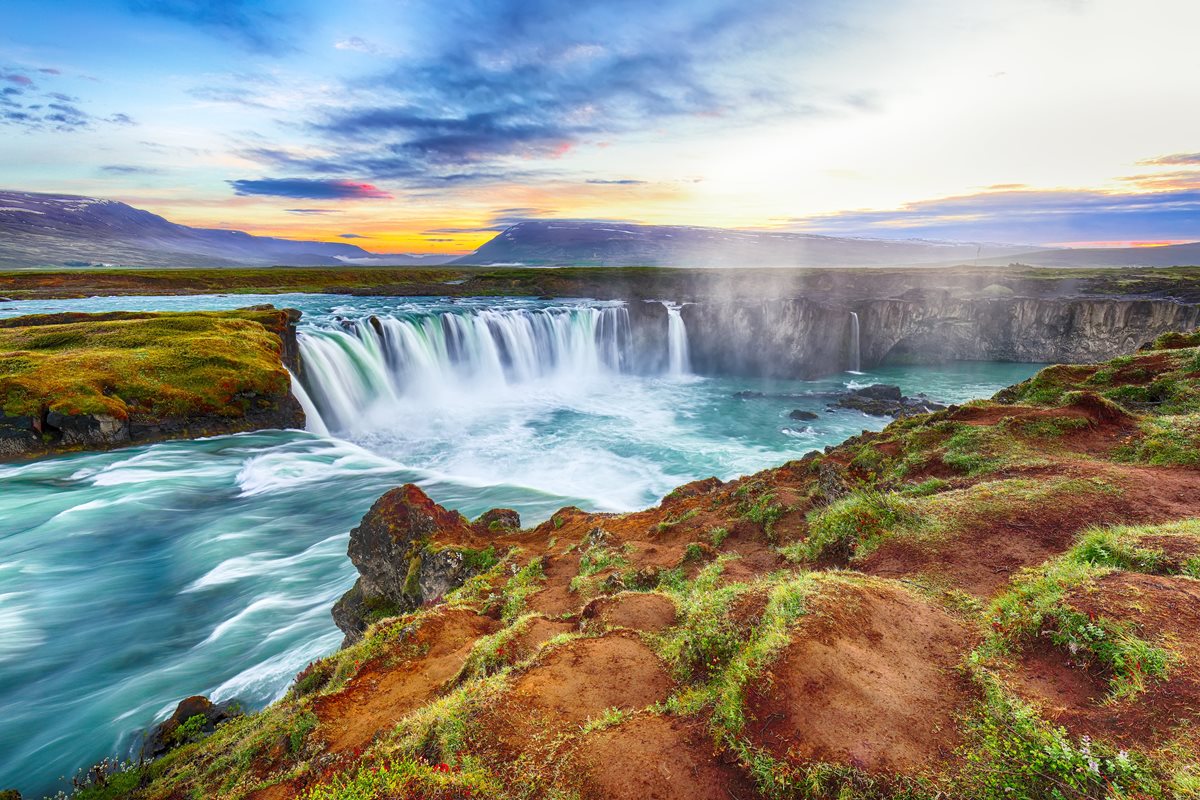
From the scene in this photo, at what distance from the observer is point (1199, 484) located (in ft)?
26.3

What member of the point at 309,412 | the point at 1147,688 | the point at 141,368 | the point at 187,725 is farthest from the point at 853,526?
the point at 141,368

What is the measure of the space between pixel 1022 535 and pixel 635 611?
Result: 5.52 meters

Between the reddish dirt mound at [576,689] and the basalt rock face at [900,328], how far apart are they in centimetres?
4747

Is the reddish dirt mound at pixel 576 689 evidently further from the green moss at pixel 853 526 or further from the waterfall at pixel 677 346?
the waterfall at pixel 677 346

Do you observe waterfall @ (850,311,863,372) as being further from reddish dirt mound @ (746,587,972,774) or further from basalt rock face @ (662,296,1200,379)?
reddish dirt mound @ (746,587,972,774)

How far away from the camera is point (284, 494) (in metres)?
19.1

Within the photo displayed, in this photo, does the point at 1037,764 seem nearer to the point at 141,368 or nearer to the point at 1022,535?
the point at 1022,535

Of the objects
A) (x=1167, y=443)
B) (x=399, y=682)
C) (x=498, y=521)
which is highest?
(x=1167, y=443)

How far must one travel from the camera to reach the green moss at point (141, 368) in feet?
67.8

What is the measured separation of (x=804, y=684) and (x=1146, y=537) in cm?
504

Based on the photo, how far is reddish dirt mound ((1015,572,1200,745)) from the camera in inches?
148

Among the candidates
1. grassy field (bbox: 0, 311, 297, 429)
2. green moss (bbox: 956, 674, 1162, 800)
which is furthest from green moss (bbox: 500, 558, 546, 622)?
grassy field (bbox: 0, 311, 297, 429)

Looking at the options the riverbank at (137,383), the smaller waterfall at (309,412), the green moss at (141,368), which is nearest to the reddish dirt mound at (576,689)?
the riverbank at (137,383)

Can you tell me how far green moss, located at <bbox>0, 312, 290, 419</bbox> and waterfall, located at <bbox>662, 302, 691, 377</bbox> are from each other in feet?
114
